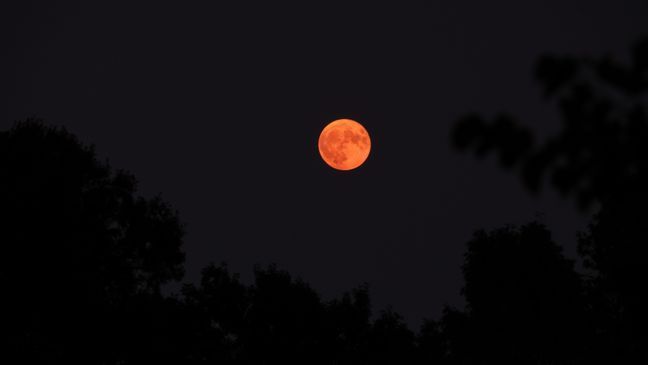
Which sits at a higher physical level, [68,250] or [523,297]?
[523,297]

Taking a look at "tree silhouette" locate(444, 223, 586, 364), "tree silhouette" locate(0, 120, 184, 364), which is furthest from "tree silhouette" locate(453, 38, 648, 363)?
"tree silhouette" locate(444, 223, 586, 364)

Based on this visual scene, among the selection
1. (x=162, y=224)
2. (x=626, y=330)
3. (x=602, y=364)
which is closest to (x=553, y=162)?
(x=162, y=224)

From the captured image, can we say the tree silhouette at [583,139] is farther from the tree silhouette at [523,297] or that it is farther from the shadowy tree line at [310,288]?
the tree silhouette at [523,297]

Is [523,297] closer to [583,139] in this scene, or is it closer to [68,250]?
[68,250]

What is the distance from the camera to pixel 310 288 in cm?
6322

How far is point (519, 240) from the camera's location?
6003cm

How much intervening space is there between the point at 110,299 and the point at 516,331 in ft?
111

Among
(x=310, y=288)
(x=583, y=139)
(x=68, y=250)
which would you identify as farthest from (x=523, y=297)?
(x=583, y=139)

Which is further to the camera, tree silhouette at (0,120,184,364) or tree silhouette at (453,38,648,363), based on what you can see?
tree silhouette at (0,120,184,364)

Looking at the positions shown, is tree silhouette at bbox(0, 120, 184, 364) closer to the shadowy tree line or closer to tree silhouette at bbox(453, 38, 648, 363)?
the shadowy tree line

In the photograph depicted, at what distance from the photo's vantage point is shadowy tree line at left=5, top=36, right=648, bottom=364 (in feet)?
12.2

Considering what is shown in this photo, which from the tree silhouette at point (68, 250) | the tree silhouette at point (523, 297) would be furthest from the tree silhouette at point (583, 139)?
the tree silhouette at point (523, 297)

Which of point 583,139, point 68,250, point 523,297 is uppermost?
point 523,297

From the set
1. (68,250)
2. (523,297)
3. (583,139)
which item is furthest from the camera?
(523,297)
